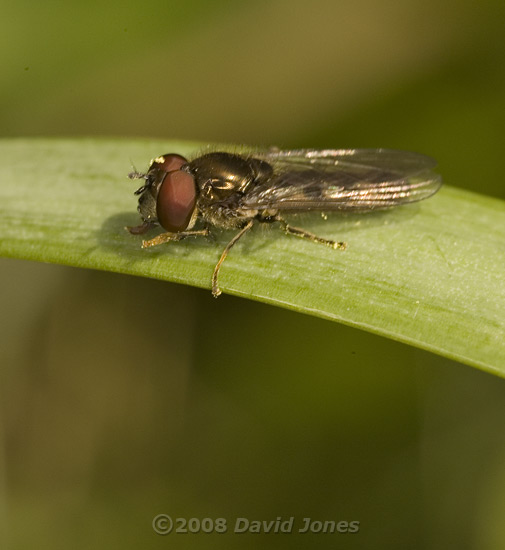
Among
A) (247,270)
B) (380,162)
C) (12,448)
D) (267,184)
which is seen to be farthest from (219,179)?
(12,448)

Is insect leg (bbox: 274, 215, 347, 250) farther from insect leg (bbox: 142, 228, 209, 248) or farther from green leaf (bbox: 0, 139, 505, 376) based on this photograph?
insect leg (bbox: 142, 228, 209, 248)

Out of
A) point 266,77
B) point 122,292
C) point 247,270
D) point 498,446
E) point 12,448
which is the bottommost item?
point 12,448

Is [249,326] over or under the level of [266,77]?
under

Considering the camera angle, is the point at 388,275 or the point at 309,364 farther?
the point at 309,364

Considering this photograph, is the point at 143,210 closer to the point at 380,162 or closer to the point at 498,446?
the point at 380,162

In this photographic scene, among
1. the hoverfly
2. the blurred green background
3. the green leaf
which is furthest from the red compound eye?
the blurred green background

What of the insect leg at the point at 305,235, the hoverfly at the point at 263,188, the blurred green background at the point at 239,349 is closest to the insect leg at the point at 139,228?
the hoverfly at the point at 263,188

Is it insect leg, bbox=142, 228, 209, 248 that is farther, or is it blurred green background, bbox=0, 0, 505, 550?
blurred green background, bbox=0, 0, 505, 550
